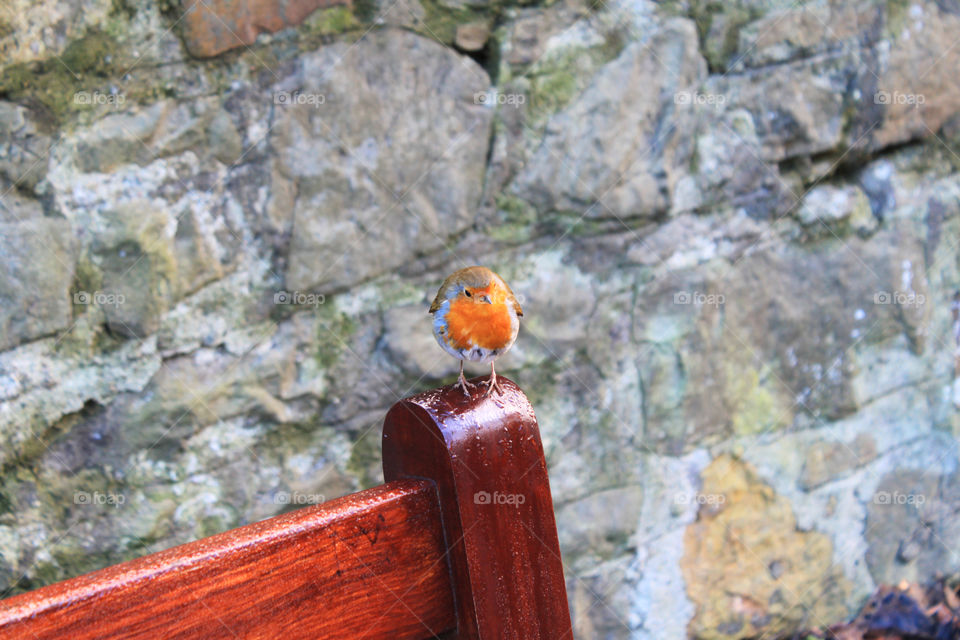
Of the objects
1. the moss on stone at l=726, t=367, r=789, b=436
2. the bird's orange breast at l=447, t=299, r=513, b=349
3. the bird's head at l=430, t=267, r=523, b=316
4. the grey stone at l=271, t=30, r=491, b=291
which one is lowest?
the moss on stone at l=726, t=367, r=789, b=436

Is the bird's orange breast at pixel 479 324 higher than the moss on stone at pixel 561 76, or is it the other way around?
the moss on stone at pixel 561 76

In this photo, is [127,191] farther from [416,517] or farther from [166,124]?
[416,517]

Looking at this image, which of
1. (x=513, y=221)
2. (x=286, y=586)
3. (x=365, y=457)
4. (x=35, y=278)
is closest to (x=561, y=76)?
(x=513, y=221)

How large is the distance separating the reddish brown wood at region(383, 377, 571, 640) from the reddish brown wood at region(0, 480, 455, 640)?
0.10 ft

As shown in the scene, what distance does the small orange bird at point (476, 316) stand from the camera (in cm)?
133

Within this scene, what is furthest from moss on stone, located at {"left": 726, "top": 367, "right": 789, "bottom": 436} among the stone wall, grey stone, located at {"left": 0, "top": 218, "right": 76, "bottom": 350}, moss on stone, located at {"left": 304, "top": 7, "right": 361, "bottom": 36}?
grey stone, located at {"left": 0, "top": 218, "right": 76, "bottom": 350}

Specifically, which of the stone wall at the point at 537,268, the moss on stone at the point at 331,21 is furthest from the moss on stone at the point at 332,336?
the moss on stone at the point at 331,21

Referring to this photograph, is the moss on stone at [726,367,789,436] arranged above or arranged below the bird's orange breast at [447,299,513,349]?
below

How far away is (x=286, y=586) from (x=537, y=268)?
1.28 metres

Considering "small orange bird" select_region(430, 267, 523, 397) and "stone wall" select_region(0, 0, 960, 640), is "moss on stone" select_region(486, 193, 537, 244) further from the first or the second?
"small orange bird" select_region(430, 267, 523, 397)

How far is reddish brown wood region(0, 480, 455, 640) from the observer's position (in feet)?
2.05

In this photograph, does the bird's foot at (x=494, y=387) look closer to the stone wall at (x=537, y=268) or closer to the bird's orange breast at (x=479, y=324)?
the bird's orange breast at (x=479, y=324)

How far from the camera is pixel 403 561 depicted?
77 cm

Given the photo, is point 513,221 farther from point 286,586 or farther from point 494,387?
point 286,586
